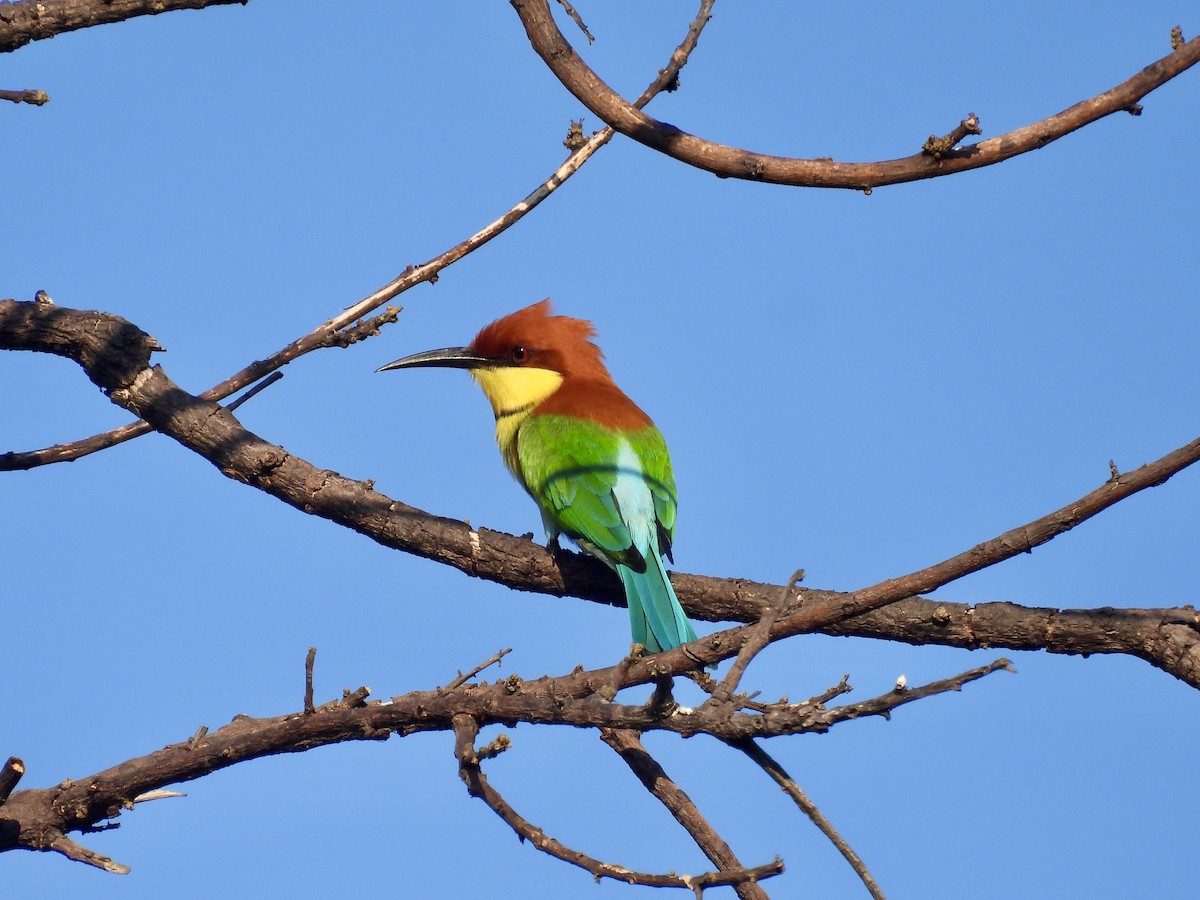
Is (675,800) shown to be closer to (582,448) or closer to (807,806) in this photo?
(807,806)

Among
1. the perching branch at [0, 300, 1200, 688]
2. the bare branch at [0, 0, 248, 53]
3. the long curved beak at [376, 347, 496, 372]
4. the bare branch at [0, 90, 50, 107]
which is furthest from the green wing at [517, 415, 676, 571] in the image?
the bare branch at [0, 90, 50, 107]

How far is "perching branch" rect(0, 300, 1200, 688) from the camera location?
12.3 ft

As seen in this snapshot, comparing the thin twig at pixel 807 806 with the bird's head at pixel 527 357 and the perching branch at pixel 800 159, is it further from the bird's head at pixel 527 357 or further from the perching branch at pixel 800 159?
the bird's head at pixel 527 357

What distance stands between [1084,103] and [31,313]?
3295 mm

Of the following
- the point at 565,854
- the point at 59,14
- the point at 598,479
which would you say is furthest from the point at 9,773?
the point at 598,479

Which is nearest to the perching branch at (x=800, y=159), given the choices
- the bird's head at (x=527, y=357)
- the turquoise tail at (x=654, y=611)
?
the turquoise tail at (x=654, y=611)

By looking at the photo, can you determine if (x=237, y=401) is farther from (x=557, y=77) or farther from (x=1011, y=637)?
(x=1011, y=637)

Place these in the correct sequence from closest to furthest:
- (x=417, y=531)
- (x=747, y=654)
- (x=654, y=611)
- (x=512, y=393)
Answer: (x=747, y=654)
(x=417, y=531)
(x=654, y=611)
(x=512, y=393)

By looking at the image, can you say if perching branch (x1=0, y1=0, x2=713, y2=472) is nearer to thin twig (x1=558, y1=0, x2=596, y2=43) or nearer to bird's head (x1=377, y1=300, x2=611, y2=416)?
thin twig (x1=558, y1=0, x2=596, y2=43)

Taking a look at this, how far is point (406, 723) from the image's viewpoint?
332 centimetres

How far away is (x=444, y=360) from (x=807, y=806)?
154 inches

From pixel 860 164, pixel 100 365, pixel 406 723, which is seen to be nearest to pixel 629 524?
pixel 406 723

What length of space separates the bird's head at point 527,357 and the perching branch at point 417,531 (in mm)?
1343

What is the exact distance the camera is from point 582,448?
5.21 metres
